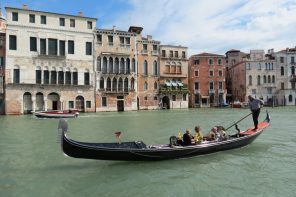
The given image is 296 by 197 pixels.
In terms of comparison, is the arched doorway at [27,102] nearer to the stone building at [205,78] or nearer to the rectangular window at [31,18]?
the rectangular window at [31,18]

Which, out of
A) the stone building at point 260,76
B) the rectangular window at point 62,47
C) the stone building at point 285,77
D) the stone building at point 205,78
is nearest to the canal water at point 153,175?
the rectangular window at point 62,47

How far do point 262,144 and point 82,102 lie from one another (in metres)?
22.2

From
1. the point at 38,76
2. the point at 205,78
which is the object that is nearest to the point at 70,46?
the point at 38,76

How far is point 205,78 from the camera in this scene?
128 ft

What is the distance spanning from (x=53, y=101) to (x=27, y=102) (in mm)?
2204

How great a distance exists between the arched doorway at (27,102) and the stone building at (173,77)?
43.8 feet

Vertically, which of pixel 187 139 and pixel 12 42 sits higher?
pixel 12 42

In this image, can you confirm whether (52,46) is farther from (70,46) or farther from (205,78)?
(205,78)

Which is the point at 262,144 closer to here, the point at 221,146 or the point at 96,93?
the point at 221,146

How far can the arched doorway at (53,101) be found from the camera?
28.5 meters

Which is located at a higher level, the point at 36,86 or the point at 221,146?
the point at 36,86

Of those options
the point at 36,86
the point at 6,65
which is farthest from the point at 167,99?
the point at 6,65

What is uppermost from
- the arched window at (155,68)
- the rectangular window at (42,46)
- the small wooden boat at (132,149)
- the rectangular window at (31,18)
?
the rectangular window at (31,18)

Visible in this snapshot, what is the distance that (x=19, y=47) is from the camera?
89.1 feet
